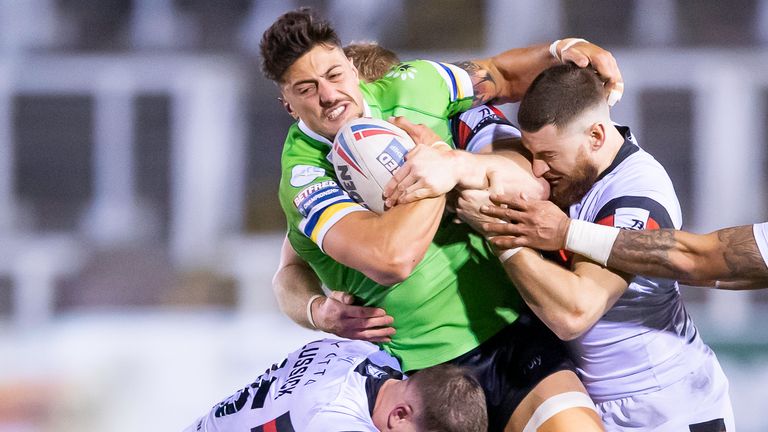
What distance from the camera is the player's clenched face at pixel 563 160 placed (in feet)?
9.82

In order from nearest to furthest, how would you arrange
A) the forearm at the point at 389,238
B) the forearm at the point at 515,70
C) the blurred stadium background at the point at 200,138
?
the forearm at the point at 389,238, the forearm at the point at 515,70, the blurred stadium background at the point at 200,138

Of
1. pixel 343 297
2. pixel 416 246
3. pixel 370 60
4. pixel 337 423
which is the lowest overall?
pixel 337 423

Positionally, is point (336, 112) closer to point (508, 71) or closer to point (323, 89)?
point (323, 89)

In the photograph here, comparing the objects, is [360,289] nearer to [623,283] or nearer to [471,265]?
[471,265]

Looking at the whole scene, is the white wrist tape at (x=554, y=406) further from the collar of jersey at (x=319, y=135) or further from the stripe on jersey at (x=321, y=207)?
the collar of jersey at (x=319, y=135)

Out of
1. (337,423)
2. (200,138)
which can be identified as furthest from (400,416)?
(200,138)

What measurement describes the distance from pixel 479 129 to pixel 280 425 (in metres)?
1.12

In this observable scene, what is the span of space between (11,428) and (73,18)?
4.68 meters

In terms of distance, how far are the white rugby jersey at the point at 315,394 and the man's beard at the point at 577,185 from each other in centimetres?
73

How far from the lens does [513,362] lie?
317 centimetres

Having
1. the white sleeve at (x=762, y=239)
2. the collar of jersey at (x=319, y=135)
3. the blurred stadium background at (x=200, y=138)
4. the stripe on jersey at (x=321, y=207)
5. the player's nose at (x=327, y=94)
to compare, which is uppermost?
the player's nose at (x=327, y=94)

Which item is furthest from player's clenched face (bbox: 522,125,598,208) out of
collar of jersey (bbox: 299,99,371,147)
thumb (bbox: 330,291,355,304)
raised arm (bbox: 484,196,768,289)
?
thumb (bbox: 330,291,355,304)

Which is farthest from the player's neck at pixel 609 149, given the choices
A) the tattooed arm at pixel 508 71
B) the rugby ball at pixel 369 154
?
the rugby ball at pixel 369 154

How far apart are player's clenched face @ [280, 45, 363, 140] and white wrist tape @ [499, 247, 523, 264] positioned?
0.61m
